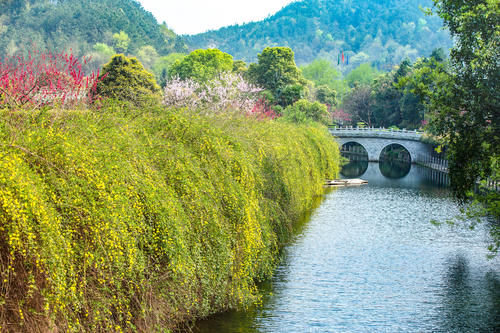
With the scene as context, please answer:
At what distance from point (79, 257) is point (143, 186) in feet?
6.32

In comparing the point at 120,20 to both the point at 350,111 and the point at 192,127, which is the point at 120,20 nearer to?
the point at 350,111

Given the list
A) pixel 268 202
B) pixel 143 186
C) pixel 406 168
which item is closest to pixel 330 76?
pixel 406 168

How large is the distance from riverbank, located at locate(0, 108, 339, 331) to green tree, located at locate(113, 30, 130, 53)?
113m

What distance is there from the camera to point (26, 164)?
809cm

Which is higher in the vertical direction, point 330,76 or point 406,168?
point 330,76

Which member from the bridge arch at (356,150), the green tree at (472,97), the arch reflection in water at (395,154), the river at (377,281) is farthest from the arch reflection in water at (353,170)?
the green tree at (472,97)

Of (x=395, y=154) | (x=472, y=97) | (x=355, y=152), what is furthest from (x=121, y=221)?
(x=355, y=152)

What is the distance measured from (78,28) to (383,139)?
78181 millimetres

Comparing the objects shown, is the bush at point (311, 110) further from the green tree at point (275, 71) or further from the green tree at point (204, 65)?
the green tree at point (204, 65)

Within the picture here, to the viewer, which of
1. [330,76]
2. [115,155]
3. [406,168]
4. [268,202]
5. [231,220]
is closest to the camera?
[115,155]

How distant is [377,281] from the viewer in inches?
699

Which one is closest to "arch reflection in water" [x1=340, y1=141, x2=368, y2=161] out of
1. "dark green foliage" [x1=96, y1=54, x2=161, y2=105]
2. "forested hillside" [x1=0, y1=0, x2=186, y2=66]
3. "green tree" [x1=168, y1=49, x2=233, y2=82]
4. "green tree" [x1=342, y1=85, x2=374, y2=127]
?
"green tree" [x1=342, y1=85, x2=374, y2=127]

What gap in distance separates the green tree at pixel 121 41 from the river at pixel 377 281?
100784 mm

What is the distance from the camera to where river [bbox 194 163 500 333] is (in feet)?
46.7
